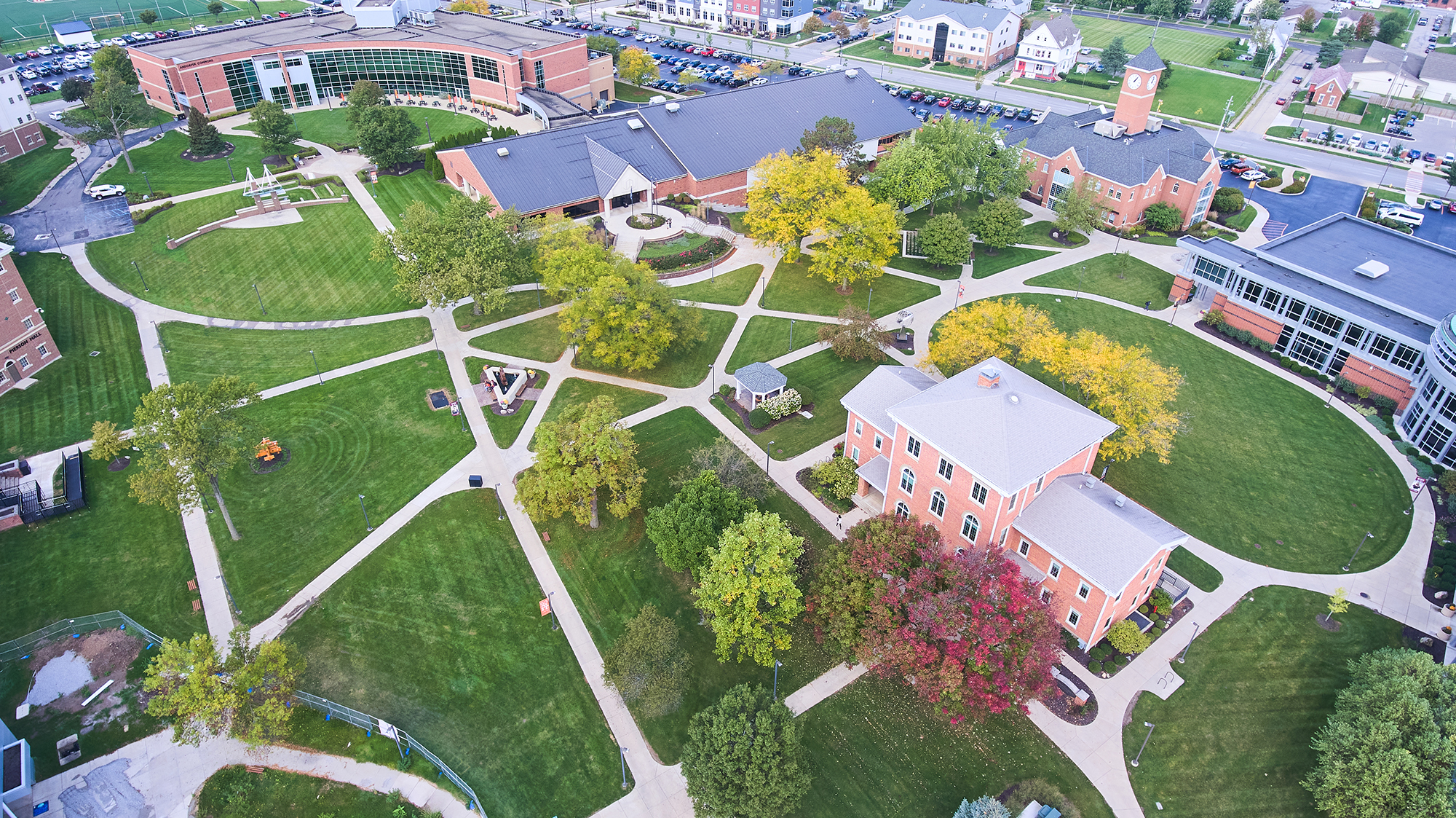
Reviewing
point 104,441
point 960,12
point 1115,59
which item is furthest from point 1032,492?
point 960,12

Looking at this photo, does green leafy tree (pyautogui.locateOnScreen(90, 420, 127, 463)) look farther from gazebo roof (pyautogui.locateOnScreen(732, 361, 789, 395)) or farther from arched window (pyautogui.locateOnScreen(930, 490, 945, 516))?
arched window (pyautogui.locateOnScreen(930, 490, 945, 516))

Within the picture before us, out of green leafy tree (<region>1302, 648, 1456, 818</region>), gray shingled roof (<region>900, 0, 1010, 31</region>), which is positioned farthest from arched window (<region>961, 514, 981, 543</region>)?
gray shingled roof (<region>900, 0, 1010, 31</region>)

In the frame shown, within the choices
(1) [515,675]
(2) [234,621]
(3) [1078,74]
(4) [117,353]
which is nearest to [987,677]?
(1) [515,675]

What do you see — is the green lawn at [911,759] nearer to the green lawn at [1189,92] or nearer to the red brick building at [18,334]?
the red brick building at [18,334]

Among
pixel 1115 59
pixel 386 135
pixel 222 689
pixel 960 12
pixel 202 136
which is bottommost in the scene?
pixel 222 689

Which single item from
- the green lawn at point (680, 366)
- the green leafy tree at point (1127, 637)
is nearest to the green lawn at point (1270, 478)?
the green leafy tree at point (1127, 637)

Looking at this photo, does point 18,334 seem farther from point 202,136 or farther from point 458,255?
point 202,136
